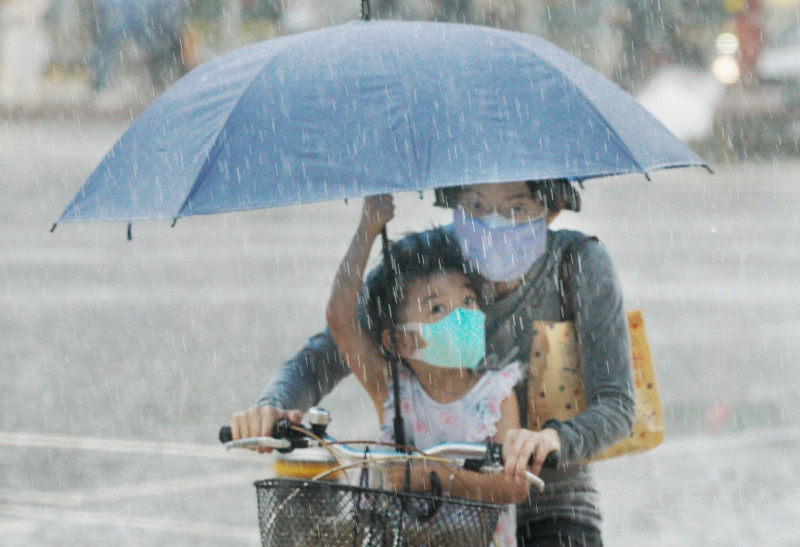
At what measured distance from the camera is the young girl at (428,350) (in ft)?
10.6

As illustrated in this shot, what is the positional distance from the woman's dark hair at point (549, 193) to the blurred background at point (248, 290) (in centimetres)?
24

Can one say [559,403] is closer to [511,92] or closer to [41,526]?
[511,92]

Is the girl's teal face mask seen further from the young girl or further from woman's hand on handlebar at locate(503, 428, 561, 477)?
woman's hand on handlebar at locate(503, 428, 561, 477)

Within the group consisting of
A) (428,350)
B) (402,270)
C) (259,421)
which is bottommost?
(259,421)

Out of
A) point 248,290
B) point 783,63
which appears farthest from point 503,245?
point 783,63

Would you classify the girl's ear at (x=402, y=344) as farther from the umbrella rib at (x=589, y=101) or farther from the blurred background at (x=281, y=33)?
the blurred background at (x=281, y=33)

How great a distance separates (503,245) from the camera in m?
3.42

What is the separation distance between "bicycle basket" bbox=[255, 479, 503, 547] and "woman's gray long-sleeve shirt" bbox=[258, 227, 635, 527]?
54cm

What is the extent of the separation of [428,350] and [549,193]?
0.55 meters

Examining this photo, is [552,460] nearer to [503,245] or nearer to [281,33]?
[503,245]

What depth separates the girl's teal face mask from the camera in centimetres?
322

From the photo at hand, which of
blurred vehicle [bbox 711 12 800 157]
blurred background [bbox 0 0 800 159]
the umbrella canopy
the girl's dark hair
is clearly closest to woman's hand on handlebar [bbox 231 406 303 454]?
the girl's dark hair

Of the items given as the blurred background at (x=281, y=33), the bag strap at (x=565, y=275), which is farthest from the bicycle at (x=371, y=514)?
the blurred background at (x=281, y=33)

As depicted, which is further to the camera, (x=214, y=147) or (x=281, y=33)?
(x=281, y=33)
